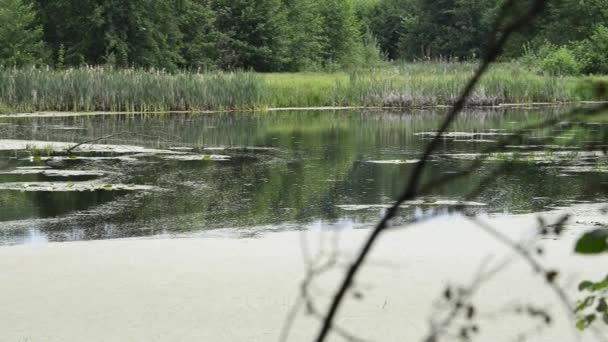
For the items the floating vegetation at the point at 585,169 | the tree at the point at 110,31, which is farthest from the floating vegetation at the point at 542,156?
the tree at the point at 110,31

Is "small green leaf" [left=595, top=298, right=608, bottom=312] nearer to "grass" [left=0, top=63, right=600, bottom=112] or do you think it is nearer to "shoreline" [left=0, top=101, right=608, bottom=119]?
"shoreline" [left=0, top=101, right=608, bottom=119]

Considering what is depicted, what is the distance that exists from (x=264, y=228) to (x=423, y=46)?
42.1 meters

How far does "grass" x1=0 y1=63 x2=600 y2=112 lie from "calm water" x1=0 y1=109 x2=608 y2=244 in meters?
3.67

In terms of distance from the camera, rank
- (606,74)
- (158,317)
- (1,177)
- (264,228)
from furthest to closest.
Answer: (606,74) → (1,177) → (264,228) → (158,317)

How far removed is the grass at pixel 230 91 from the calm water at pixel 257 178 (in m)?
3.67

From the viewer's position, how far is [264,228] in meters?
6.69

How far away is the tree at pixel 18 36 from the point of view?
29062 millimetres

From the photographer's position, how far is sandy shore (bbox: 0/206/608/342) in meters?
4.12

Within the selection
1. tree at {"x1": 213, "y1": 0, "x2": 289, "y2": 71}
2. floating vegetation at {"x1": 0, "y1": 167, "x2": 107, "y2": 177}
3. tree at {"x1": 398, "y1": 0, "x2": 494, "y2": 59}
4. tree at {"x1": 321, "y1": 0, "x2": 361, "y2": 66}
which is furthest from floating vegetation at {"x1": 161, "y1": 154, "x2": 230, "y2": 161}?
tree at {"x1": 398, "y1": 0, "x2": 494, "y2": 59}

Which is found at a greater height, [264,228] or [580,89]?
[580,89]

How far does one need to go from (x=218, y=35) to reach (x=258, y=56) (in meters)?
1.78

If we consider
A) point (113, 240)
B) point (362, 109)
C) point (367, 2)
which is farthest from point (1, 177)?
point (367, 2)

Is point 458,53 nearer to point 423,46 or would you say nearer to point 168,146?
point 423,46

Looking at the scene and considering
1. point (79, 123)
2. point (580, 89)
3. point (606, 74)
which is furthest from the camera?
point (606, 74)
